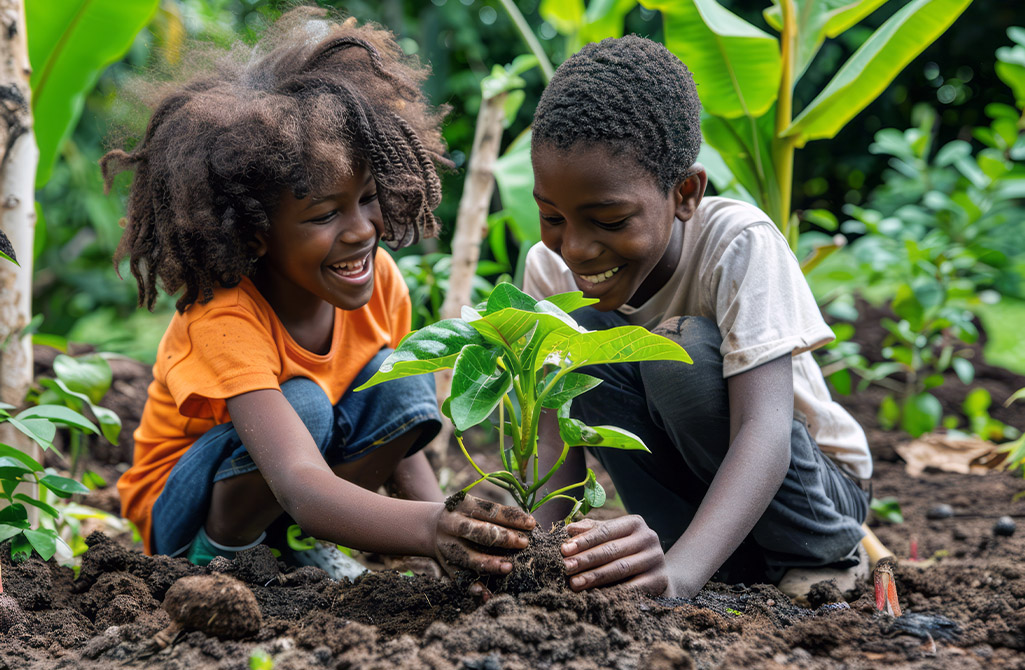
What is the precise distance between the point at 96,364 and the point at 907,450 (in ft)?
8.69

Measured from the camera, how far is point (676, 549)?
1331 millimetres

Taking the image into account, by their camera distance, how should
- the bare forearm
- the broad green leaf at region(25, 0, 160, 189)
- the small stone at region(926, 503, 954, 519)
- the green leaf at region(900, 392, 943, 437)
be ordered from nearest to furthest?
the bare forearm
the broad green leaf at region(25, 0, 160, 189)
the small stone at region(926, 503, 954, 519)
the green leaf at region(900, 392, 943, 437)

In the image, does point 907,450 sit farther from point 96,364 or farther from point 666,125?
point 96,364

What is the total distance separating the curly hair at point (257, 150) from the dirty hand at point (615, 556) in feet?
2.73

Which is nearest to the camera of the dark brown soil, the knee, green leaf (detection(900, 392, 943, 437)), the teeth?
the dark brown soil

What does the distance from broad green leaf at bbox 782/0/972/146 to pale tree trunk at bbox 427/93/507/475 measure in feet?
2.75

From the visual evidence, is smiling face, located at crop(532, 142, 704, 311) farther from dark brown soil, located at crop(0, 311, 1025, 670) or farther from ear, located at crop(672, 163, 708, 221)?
dark brown soil, located at crop(0, 311, 1025, 670)

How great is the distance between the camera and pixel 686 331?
155cm

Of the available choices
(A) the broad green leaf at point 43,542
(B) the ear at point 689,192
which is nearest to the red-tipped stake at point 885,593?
(B) the ear at point 689,192

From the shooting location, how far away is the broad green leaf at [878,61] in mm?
1924

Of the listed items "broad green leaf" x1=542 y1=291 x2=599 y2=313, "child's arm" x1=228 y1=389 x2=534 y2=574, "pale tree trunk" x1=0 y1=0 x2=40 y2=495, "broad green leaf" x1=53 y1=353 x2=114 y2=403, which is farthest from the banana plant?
"broad green leaf" x1=53 y1=353 x2=114 y2=403

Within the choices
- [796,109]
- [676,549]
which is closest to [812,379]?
[676,549]

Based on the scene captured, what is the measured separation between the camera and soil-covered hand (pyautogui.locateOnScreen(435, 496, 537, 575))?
1.17m

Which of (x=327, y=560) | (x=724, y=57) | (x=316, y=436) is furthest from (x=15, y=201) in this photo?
(x=724, y=57)
